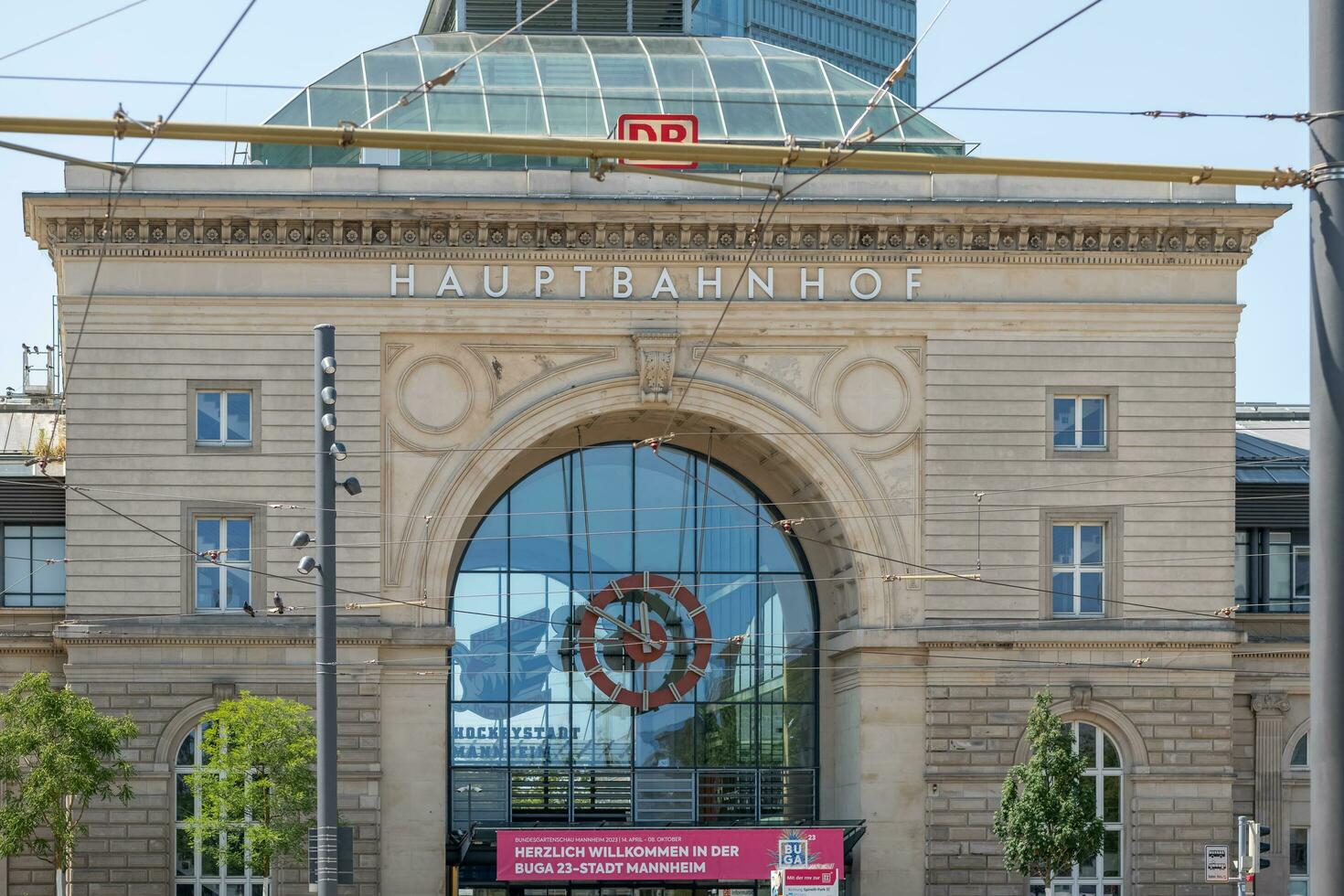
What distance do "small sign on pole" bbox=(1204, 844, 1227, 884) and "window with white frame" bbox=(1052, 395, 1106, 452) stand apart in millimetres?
9345

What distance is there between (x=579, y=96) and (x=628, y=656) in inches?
523

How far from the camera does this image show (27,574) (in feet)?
157

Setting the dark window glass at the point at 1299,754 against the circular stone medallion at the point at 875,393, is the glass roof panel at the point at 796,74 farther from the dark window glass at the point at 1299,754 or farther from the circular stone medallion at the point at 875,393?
the dark window glass at the point at 1299,754

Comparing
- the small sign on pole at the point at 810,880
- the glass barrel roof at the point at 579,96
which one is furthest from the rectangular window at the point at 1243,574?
the small sign on pole at the point at 810,880

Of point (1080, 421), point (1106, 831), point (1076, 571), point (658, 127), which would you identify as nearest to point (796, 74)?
point (658, 127)

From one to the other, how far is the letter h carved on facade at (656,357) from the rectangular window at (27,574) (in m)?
13.9

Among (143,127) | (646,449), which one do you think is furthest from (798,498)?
(143,127)

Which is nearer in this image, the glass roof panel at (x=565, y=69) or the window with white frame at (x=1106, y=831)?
the window with white frame at (x=1106, y=831)

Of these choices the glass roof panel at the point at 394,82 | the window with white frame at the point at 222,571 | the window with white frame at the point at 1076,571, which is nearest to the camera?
the window with white frame at the point at 222,571

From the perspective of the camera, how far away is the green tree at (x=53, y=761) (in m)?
40.9

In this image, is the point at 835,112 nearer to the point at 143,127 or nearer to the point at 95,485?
the point at 95,485

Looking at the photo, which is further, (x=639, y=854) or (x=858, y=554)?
(x=858, y=554)

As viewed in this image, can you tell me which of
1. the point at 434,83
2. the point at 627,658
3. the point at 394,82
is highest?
the point at 394,82

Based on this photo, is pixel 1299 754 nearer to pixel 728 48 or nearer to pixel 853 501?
pixel 853 501
